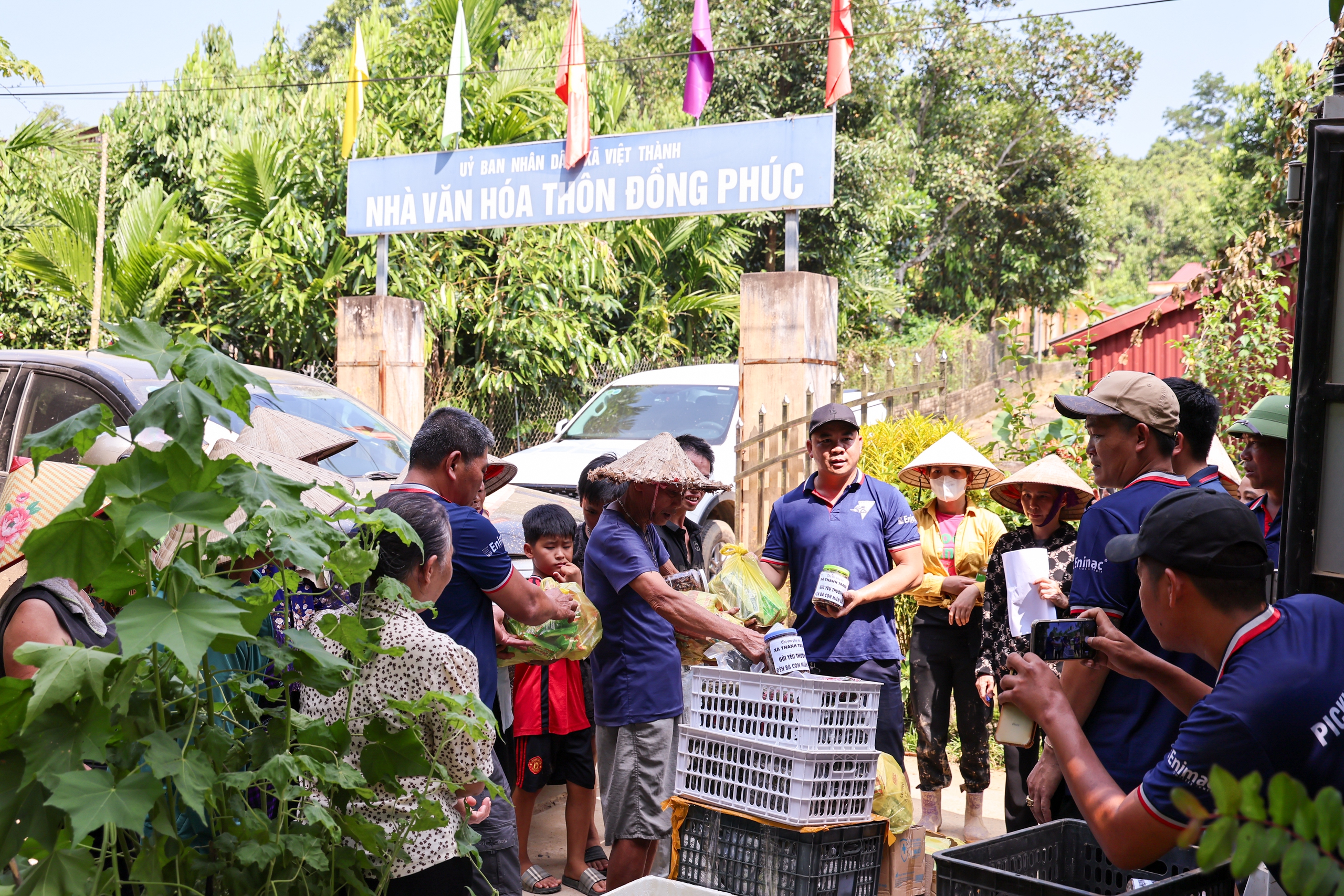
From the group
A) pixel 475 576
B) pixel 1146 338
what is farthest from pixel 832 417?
pixel 1146 338

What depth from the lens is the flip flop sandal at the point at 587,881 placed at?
15.6 feet

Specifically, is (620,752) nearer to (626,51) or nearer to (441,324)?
(441,324)

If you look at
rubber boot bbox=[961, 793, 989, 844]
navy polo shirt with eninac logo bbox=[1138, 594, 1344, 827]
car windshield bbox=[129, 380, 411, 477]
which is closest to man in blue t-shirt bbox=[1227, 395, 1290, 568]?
navy polo shirt with eninac logo bbox=[1138, 594, 1344, 827]

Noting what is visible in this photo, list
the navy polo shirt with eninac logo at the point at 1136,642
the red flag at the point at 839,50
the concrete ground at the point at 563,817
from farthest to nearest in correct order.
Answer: the red flag at the point at 839,50
the concrete ground at the point at 563,817
the navy polo shirt with eninac logo at the point at 1136,642

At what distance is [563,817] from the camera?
5.98 m

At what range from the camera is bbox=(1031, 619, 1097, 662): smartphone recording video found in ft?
8.25

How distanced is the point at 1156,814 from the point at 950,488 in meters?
4.00

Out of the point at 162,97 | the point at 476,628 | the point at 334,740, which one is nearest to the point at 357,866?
the point at 334,740

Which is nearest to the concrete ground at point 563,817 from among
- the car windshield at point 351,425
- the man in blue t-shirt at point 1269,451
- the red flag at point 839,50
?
the car windshield at point 351,425

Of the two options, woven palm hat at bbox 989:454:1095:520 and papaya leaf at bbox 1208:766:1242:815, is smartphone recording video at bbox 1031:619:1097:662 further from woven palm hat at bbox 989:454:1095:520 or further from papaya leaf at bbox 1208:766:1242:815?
woven palm hat at bbox 989:454:1095:520

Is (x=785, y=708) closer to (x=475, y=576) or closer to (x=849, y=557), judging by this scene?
(x=475, y=576)

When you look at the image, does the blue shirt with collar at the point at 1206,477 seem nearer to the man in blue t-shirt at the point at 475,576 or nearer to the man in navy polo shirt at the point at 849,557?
the man in navy polo shirt at the point at 849,557

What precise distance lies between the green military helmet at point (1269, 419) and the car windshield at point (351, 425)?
4560 mm

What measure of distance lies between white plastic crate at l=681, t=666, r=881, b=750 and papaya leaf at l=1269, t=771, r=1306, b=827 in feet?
7.53
